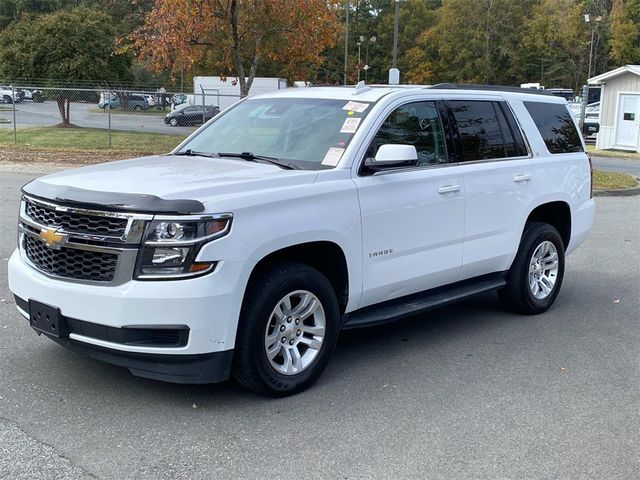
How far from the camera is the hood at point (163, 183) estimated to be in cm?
375

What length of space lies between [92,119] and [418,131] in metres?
31.1

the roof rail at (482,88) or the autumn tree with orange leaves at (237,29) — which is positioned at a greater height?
the autumn tree with orange leaves at (237,29)

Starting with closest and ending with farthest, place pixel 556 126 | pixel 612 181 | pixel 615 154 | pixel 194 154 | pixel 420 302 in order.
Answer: pixel 420 302 < pixel 194 154 < pixel 556 126 < pixel 612 181 < pixel 615 154

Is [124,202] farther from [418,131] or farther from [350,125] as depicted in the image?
[418,131]

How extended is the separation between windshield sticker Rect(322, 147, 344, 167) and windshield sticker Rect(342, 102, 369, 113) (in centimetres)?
41

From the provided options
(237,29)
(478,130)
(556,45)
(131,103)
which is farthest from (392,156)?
(556,45)

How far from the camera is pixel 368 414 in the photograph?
4117 mm

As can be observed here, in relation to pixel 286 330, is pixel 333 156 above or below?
above

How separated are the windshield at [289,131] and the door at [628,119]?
85.7 ft

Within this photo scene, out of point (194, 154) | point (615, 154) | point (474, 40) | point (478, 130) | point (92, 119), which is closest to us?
point (194, 154)

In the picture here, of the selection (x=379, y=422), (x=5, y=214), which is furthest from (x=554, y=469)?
(x=5, y=214)

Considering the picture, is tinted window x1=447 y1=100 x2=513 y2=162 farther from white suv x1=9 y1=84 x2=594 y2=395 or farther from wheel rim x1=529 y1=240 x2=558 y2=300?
wheel rim x1=529 y1=240 x2=558 y2=300

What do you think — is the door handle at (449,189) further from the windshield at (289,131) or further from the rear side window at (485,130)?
the windshield at (289,131)

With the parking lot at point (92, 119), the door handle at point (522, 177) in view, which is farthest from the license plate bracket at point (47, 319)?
the parking lot at point (92, 119)
